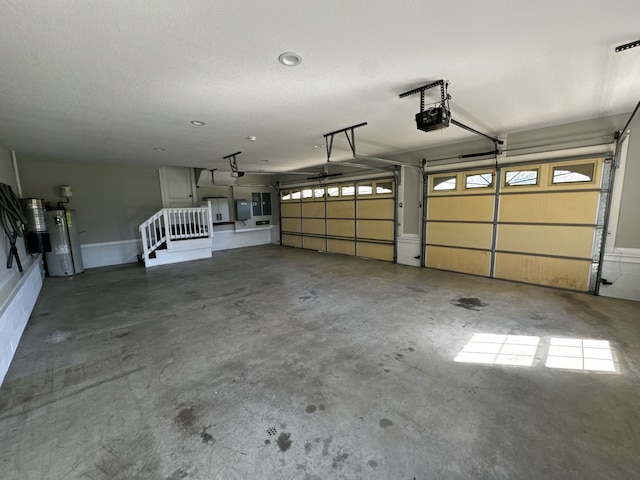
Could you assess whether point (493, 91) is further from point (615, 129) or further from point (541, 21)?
point (615, 129)

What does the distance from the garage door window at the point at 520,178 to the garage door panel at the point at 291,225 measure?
6055mm

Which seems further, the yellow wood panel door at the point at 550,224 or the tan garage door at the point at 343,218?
the tan garage door at the point at 343,218

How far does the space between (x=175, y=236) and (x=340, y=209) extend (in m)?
4.60

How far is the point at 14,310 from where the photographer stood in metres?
2.93

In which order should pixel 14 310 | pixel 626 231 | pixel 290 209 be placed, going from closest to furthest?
pixel 14 310
pixel 626 231
pixel 290 209

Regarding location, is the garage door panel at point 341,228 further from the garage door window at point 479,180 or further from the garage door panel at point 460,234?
the garage door window at point 479,180

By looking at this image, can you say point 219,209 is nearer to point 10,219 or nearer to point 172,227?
point 172,227

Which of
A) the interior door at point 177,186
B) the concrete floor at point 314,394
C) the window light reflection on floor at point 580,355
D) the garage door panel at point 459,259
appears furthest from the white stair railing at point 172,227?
the window light reflection on floor at point 580,355

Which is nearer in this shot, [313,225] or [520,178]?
[520,178]

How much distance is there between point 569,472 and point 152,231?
8517mm

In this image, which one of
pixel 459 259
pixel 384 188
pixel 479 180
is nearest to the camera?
pixel 479 180

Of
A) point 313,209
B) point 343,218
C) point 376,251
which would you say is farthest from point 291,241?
point 376,251

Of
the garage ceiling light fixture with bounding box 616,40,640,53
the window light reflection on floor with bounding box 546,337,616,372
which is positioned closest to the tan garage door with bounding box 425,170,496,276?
the window light reflection on floor with bounding box 546,337,616,372

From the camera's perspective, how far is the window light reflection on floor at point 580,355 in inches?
92.1
